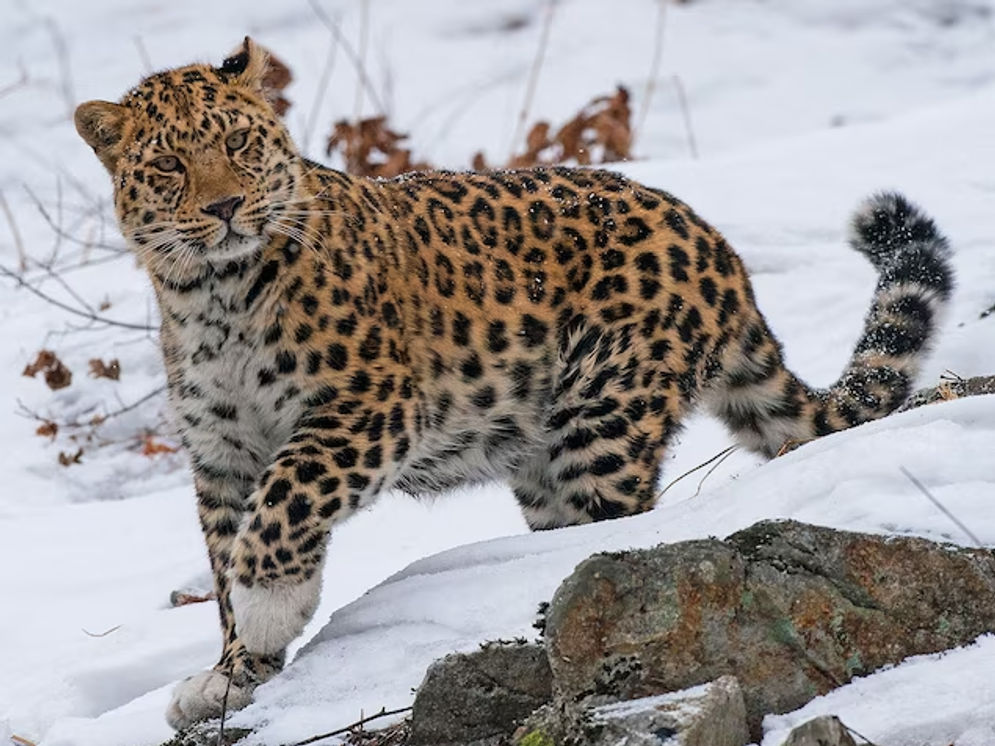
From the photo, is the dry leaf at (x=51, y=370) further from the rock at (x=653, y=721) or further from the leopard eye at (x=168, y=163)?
the rock at (x=653, y=721)

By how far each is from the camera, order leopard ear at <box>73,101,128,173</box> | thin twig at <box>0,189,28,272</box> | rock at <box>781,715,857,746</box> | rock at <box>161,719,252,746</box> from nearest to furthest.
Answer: rock at <box>781,715,857,746</box>
rock at <box>161,719,252,746</box>
leopard ear at <box>73,101,128,173</box>
thin twig at <box>0,189,28,272</box>

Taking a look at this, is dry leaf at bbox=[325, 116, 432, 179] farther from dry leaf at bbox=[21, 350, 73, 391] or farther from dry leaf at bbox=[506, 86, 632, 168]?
dry leaf at bbox=[21, 350, 73, 391]

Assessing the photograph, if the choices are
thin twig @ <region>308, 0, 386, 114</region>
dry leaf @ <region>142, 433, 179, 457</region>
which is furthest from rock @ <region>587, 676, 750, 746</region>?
thin twig @ <region>308, 0, 386, 114</region>

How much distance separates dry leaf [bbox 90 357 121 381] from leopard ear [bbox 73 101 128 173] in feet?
11.6

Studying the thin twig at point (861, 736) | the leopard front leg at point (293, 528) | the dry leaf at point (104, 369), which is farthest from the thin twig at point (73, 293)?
the thin twig at point (861, 736)

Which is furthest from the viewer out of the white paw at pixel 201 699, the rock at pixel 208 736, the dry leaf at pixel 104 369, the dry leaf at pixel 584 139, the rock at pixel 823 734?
the dry leaf at pixel 584 139

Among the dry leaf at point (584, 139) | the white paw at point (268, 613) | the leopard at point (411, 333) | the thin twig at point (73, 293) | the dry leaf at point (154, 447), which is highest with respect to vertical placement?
the dry leaf at point (584, 139)

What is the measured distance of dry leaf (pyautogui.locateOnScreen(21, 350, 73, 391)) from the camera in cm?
921

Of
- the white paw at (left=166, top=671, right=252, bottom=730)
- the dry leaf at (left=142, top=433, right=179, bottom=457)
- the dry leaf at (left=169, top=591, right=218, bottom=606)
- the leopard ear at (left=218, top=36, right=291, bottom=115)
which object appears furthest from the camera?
the dry leaf at (left=142, top=433, right=179, bottom=457)

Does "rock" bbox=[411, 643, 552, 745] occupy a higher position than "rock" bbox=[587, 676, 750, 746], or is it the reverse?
"rock" bbox=[411, 643, 552, 745]

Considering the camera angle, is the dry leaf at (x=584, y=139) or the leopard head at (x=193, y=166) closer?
the leopard head at (x=193, y=166)

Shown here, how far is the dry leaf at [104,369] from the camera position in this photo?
9.16 m

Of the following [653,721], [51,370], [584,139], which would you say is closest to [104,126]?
[653,721]

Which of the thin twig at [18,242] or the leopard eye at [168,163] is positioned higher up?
the thin twig at [18,242]
